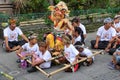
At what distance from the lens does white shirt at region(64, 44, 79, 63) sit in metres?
6.29

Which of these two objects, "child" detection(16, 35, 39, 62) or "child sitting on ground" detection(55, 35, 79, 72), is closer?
"child sitting on ground" detection(55, 35, 79, 72)

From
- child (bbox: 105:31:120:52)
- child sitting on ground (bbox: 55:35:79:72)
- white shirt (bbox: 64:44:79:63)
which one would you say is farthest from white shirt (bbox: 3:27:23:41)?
child (bbox: 105:31:120:52)

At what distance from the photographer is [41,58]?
635cm

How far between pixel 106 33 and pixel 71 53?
191 cm

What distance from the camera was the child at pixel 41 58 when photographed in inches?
248

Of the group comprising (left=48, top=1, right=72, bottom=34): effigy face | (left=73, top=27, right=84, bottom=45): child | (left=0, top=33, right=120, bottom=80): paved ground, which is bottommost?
(left=0, top=33, right=120, bottom=80): paved ground

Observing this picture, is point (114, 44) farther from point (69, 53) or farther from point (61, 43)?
point (69, 53)

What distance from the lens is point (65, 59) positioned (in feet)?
21.7

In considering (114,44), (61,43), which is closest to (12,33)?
(61,43)

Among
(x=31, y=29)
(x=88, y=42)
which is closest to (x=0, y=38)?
(x=31, y=29)

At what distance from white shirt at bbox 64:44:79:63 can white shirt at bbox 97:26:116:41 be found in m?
1.80

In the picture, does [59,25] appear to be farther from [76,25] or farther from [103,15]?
[103,15]

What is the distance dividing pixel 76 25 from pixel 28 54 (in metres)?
2.01

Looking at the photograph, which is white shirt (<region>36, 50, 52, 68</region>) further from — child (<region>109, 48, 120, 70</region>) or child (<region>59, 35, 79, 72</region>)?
child (<region>109, 48, 120, 70</region>)
